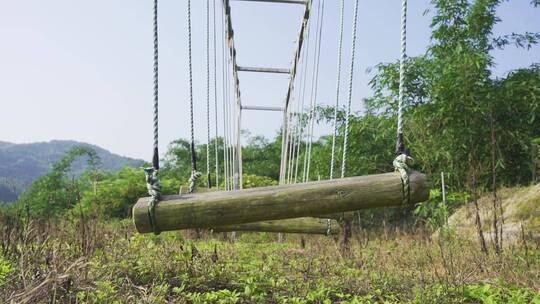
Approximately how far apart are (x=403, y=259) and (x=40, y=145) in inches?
6877

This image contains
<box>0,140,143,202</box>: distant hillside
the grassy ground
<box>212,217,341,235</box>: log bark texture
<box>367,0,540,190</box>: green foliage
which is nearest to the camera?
the grassy ground

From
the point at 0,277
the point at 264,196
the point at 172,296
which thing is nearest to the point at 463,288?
the point at 264,196

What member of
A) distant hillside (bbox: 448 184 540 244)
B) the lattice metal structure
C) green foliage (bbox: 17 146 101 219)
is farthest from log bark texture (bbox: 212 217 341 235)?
green foliage (bbox: 17 146 101 219)

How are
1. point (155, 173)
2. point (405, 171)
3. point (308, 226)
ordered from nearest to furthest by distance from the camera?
point (405, 171) < point (155, 173) < point (308, 226)

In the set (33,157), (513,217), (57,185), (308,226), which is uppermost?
(308,226)

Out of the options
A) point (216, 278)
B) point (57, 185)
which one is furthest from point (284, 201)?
point (57, 185)

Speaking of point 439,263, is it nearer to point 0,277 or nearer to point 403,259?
point 403,259

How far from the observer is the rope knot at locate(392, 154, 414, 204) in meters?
2.04

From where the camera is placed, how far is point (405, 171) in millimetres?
2057

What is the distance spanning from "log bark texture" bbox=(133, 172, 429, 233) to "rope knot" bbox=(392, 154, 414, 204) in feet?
0.05

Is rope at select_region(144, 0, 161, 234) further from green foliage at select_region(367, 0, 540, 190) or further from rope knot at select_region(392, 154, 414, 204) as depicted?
green foliage at select_region(367, 0, 540, 190)

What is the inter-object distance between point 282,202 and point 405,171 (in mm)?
504

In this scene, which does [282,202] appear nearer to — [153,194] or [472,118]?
[153,194]

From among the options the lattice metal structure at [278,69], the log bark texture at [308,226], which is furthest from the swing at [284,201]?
the lattice metal structure at [278,69]
